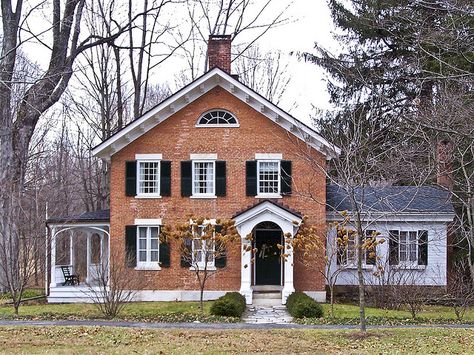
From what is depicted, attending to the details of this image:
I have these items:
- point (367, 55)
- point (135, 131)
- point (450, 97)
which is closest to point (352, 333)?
point (450, 97)

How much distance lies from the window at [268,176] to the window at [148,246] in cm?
422

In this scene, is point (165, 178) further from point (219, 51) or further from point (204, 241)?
point (219, 51)

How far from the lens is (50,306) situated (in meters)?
23.3

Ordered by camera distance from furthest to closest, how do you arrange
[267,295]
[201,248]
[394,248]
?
[394,248] → [267,295] → [201,248]

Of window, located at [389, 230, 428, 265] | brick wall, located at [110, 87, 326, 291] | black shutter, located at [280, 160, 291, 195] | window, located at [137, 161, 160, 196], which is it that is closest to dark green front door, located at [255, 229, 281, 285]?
brick wall, located at [110, 87, 326, 291]

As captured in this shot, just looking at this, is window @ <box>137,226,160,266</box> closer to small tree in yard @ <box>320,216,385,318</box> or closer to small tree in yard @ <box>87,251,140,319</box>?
small tree in yard @ <box>87,251,140,319</box>

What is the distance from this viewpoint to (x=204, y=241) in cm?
2338

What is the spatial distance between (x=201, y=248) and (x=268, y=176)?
12.4ft

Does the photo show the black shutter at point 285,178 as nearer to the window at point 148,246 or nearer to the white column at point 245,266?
the white column at point 245,266

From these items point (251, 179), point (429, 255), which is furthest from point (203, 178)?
point (429, 255)

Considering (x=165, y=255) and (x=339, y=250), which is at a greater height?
(x=339, y=250)

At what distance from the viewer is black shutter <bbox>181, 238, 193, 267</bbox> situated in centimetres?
2280

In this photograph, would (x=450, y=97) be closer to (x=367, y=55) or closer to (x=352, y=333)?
(x=352, y=333)

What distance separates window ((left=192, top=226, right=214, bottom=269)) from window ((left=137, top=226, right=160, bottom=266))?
5.46 ft
